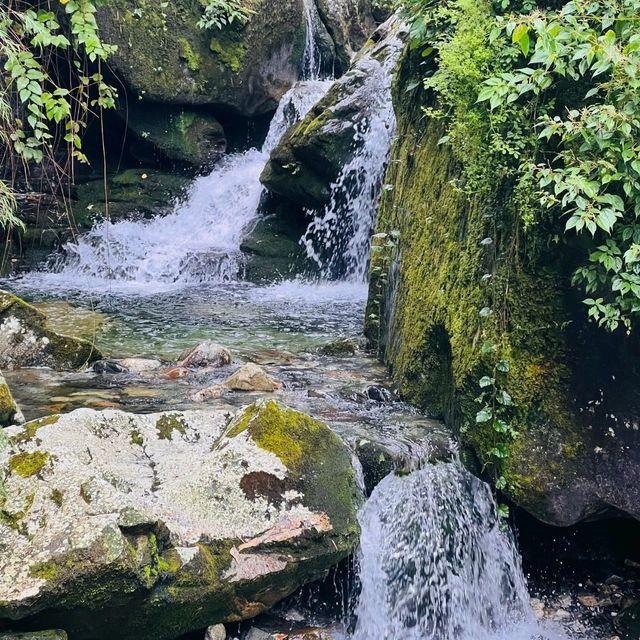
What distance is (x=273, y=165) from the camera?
11234 mm

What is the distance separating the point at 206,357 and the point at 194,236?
282 inches

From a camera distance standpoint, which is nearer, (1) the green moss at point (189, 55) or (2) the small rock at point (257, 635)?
(2) the small rock at point (257, 635)

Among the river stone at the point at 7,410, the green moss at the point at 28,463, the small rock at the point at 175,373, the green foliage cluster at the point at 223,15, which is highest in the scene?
the green foliage cluster at the point at 223,15

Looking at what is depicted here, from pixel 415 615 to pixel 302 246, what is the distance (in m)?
8.43

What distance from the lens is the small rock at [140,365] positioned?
20.0 feet

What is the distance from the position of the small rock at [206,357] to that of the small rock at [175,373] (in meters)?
0.24

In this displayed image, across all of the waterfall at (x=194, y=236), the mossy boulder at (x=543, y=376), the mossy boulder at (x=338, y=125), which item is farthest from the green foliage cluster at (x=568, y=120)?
the waterfall at (x=194, y=236)

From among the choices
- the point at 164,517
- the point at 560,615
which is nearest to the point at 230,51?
the point at 164,517

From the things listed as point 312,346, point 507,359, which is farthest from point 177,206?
point 507,359

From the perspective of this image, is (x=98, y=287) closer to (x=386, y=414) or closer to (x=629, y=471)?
(x=386, y=414)

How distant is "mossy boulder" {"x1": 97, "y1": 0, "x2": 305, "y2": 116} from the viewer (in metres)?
12.3

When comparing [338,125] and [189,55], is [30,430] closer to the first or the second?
[338,125]

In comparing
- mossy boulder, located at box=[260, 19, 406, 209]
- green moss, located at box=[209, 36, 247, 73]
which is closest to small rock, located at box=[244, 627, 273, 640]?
mossy boulder, located at box=[260, 19, 406, 209]

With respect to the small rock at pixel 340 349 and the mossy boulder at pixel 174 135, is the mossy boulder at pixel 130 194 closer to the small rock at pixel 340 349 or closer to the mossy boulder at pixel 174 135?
the mossy boulder at pixel 174 135
